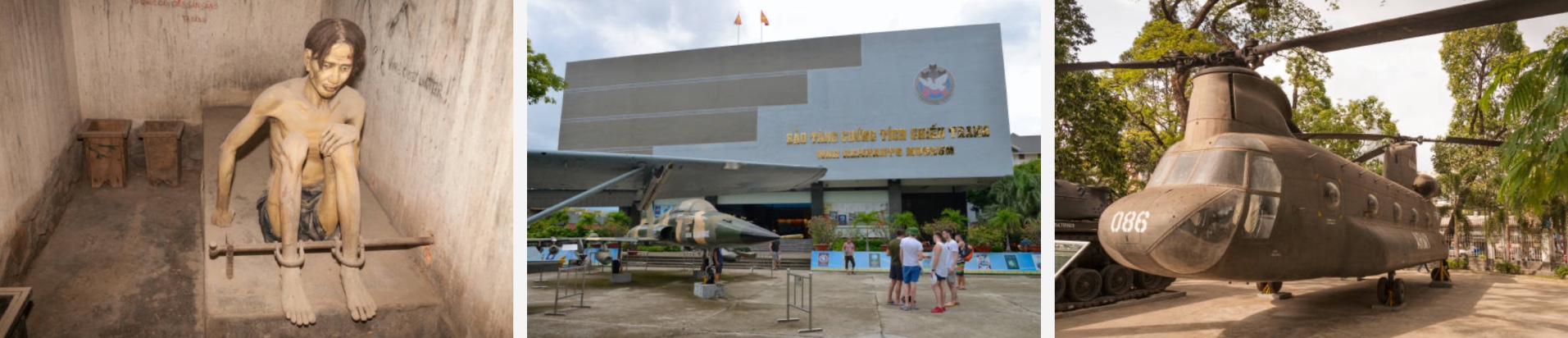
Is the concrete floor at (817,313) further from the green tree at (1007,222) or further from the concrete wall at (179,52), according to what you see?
the concrete wall at (179,52)

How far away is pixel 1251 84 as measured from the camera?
13.4ft

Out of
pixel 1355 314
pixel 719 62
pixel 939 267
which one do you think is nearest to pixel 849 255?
pixel 939 267

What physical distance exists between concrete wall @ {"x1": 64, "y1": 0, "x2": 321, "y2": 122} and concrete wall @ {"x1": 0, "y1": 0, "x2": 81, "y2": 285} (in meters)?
0.21

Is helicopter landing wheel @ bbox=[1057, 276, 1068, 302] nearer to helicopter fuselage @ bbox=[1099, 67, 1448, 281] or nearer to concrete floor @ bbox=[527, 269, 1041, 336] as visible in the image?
helicopter fuselage @ bbox=[1099, 67, 1448, 281]

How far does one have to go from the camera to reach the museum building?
352 centimetres

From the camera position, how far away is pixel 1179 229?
3383 millimetres

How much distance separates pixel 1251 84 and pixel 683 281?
3.61 m

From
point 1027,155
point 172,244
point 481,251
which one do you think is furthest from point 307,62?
point 1027,155

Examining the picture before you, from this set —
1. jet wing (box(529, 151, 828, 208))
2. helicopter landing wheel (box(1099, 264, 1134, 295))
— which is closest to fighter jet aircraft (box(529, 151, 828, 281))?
jet wing (box(529, 151, 828, 208))

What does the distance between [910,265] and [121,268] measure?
3255mm

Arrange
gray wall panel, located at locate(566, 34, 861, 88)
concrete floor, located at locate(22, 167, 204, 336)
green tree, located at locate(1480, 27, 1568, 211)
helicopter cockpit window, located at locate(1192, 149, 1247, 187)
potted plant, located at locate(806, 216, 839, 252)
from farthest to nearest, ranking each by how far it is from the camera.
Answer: gray wall panel, located at locate(566, 34, 861, 88)
potted plant, located at locate(806, 216, 839, 252)
helicopter cockpit window, located at locate(1192, 149, 1247, 187)
green tree, located at locate(1480, 27, 1568, 211)
concrete floor, located at locate(22, 167, 204, 336)

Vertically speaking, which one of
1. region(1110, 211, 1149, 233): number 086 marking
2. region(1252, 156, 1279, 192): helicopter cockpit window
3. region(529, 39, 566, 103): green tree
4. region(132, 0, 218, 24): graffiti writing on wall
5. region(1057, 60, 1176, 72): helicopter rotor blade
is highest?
region(132, 0, 218, 24): graffiti writing on wall

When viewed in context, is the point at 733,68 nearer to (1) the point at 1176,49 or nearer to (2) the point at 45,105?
(1) the point at 1176,49

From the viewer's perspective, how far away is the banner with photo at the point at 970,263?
3544 millimetres
